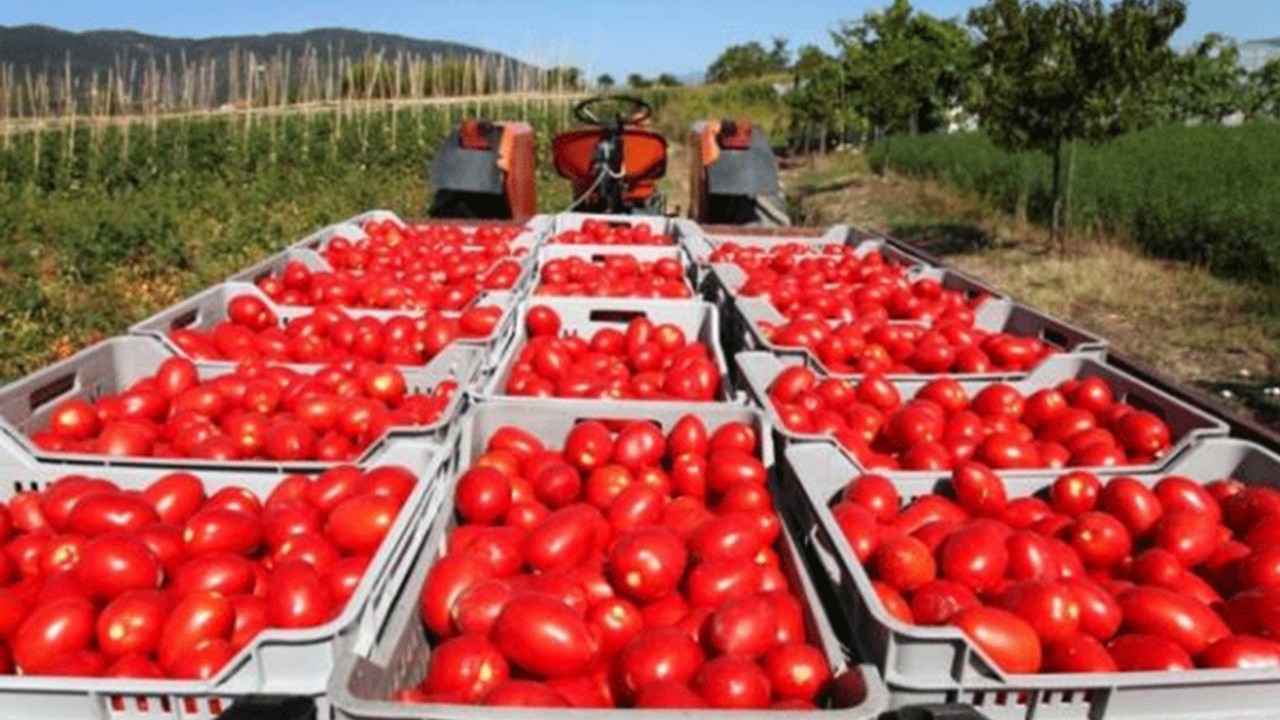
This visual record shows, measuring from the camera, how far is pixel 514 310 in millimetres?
4289

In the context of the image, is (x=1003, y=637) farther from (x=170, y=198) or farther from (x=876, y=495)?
(x=170, y=198)

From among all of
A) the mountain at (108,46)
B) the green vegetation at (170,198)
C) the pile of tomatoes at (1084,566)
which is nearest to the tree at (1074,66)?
the green vegetation at (170,198)

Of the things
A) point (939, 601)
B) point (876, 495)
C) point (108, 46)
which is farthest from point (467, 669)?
point (108, 46)

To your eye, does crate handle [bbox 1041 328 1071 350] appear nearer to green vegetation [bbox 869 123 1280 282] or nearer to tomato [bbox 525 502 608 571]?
tomato [bbox 525 502 608 571]

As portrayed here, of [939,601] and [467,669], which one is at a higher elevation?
[939,601]

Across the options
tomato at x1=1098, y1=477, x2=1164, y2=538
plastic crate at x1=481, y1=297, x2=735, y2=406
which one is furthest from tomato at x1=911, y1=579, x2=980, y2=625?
plastic crate at x1=481, y1=297, x2=735, y2=406

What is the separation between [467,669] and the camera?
1.92 metres

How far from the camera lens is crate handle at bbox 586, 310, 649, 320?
454cm

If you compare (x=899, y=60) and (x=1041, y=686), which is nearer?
(x=1041, y=686)

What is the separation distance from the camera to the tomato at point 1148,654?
6.18 ft

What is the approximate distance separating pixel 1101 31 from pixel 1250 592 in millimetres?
11501

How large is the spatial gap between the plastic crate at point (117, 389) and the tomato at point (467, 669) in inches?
35.0

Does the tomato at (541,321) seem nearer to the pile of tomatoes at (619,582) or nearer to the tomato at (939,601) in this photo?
the pile of tomatoes at (619,582)

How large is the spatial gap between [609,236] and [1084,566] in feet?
15.2
